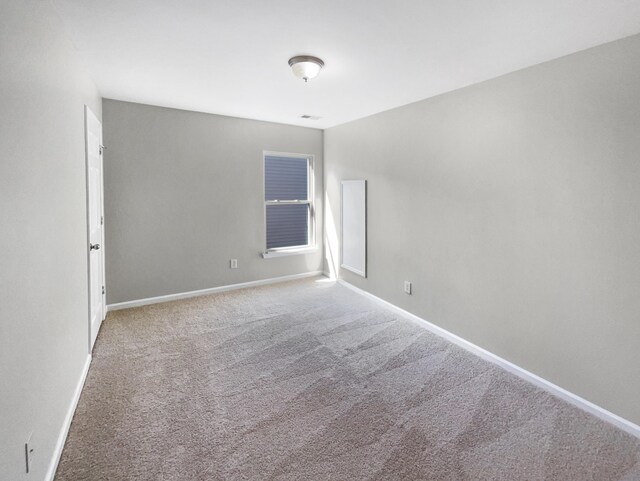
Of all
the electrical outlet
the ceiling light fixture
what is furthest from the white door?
the ceiling light fixture

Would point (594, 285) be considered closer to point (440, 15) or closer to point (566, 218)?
point (566, 218)

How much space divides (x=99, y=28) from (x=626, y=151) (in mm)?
3319

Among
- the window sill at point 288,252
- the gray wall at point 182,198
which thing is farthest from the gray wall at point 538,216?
the gray wall at point 182,198

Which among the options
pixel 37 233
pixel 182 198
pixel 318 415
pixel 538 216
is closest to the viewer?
pixel 37 233

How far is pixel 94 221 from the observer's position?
3.17 m

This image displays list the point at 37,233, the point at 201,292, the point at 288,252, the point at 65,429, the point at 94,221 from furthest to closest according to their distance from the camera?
the point at 288,252, the point at 201,292, the point at 94,221, the point at 65,429, the point at 37,233

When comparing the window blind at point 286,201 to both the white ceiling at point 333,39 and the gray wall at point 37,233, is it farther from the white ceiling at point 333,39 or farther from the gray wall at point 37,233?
the gray wall at point 37,233

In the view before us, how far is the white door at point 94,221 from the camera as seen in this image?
2.86m

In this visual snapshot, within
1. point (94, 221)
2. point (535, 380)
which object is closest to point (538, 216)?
point (535, 380)

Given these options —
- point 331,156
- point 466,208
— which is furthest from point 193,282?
point 466,208

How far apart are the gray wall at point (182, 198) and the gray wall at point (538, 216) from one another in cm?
206

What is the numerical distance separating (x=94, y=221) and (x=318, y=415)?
2.60m

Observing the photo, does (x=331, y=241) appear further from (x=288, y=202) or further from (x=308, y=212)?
(x=288, y=202)

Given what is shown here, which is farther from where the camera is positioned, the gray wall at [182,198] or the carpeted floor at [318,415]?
the gray wall at [182,198]
